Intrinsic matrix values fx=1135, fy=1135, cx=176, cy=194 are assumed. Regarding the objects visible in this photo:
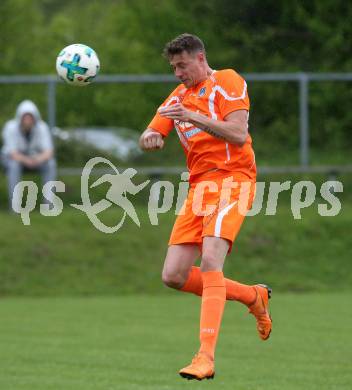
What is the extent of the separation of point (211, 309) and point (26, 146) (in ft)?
29.7

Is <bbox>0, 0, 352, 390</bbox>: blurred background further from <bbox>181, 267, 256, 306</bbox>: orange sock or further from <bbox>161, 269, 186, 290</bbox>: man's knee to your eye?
<bbox>161, 269, 186, 290</bbox>: man's knee

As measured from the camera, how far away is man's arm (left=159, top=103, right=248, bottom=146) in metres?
7.23

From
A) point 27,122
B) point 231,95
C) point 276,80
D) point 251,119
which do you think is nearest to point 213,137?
point 231,95

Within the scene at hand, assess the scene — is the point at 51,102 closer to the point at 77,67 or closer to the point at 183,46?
the point at 77,67

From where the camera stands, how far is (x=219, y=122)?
Answer: 735cm

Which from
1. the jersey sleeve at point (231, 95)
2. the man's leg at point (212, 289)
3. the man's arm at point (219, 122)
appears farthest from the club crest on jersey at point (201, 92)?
the man's leg at point (212, 289)

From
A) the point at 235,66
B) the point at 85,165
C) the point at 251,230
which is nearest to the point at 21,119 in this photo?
the point at 85,165

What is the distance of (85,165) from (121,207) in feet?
3.54

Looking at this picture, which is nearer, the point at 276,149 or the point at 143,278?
the point at 143,278

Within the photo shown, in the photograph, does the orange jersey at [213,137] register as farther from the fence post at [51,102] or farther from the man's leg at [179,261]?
the fence post at [51,102]

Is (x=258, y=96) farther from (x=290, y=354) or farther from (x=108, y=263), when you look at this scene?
(x=290, y=354)

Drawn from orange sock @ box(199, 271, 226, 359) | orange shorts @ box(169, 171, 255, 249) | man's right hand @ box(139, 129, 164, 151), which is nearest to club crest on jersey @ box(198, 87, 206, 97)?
man's right hand @ box(139, 129, 164, 151)

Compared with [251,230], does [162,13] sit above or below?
above

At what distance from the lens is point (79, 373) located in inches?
336
